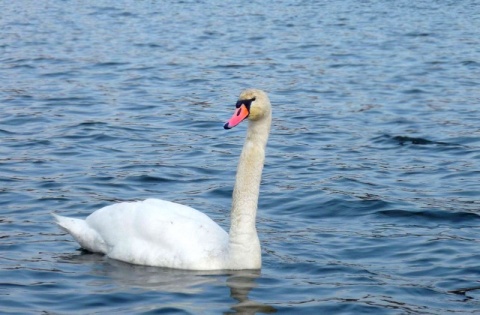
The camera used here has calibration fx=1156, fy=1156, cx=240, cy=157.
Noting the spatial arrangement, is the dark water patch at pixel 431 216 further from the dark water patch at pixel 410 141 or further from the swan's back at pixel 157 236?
the dark water patch at pixel 410 141

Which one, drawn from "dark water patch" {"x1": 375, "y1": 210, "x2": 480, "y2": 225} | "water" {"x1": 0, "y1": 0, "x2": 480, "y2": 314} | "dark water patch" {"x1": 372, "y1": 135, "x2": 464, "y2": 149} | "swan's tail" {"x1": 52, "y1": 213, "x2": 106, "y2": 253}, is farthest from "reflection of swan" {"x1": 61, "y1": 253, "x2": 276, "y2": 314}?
"dark water patch" {"x1": 372, "y1": 135, "x2": 464, "y2": 149}

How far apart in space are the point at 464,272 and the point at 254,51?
1319 cm

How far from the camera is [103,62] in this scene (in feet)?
66.7

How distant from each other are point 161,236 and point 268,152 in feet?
15.6

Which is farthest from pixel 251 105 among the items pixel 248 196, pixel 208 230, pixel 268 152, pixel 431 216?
pixel 268 152

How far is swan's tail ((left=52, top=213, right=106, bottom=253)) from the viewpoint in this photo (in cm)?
918

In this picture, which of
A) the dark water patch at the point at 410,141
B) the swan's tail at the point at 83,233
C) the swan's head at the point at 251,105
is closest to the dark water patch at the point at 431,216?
the swan's head at the point at 251,105

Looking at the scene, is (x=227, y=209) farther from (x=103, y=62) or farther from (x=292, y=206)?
(x=103, y=62)

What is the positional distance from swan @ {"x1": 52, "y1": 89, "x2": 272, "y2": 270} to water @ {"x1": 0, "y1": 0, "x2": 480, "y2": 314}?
15 centimetres

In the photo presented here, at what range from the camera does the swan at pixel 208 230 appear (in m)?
8.66

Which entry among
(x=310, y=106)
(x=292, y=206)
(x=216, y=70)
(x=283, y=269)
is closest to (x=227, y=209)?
(x=292, y=206)

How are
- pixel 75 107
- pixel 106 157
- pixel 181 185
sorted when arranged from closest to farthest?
pixel 181 185 → pixel 106 157 → pixel 75 107

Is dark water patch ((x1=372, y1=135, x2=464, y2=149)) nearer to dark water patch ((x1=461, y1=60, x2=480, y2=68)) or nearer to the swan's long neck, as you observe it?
the swan's long neck

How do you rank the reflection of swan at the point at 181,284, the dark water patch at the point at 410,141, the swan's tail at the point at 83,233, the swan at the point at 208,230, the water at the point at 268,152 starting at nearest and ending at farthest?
the reflection of swan at the point at 181,284 → the water at the point at 268,152 → the swan at the point at 208,230 → the swan's tail at the point at 83,233 → the dark water patch at the point at 410,141
